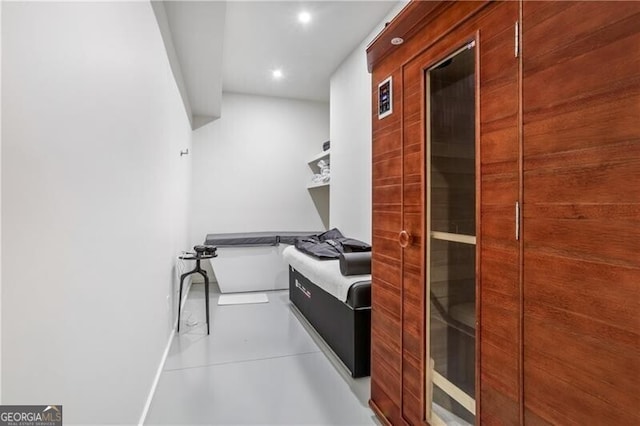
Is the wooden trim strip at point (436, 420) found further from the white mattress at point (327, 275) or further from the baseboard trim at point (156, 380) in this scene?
the baseboard trim at point (156, 380)

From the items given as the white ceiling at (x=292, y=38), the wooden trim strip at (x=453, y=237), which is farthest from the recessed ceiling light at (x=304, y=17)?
the wooden trim strip at (x=453, y=237)

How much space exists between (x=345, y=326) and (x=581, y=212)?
191 cm

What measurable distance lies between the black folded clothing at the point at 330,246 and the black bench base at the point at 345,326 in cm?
34

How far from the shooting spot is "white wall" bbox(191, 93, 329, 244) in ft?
17.5

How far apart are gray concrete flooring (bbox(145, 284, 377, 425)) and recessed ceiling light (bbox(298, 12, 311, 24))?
314 cm

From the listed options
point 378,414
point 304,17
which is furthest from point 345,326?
point 304,17

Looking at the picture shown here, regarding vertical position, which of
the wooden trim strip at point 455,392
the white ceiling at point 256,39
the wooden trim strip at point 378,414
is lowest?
the wooden trim strip at point 378,414

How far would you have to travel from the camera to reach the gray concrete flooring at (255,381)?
1.93 metres

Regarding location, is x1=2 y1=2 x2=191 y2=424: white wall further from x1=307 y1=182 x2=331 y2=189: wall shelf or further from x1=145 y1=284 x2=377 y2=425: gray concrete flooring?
x1=307 y1=182 x2=331 y2=189: wall shelf

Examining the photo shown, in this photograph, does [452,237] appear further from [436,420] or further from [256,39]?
[256,39]

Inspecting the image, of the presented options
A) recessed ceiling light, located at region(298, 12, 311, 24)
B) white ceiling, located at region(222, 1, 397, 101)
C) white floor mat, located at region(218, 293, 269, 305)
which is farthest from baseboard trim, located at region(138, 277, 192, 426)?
recessed ceiling light, located at region(298, 12, 311, 24)

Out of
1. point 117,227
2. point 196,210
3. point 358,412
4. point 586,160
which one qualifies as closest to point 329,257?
point 358,412

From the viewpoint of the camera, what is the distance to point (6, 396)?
2.50 ft

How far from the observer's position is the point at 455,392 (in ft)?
4.54
